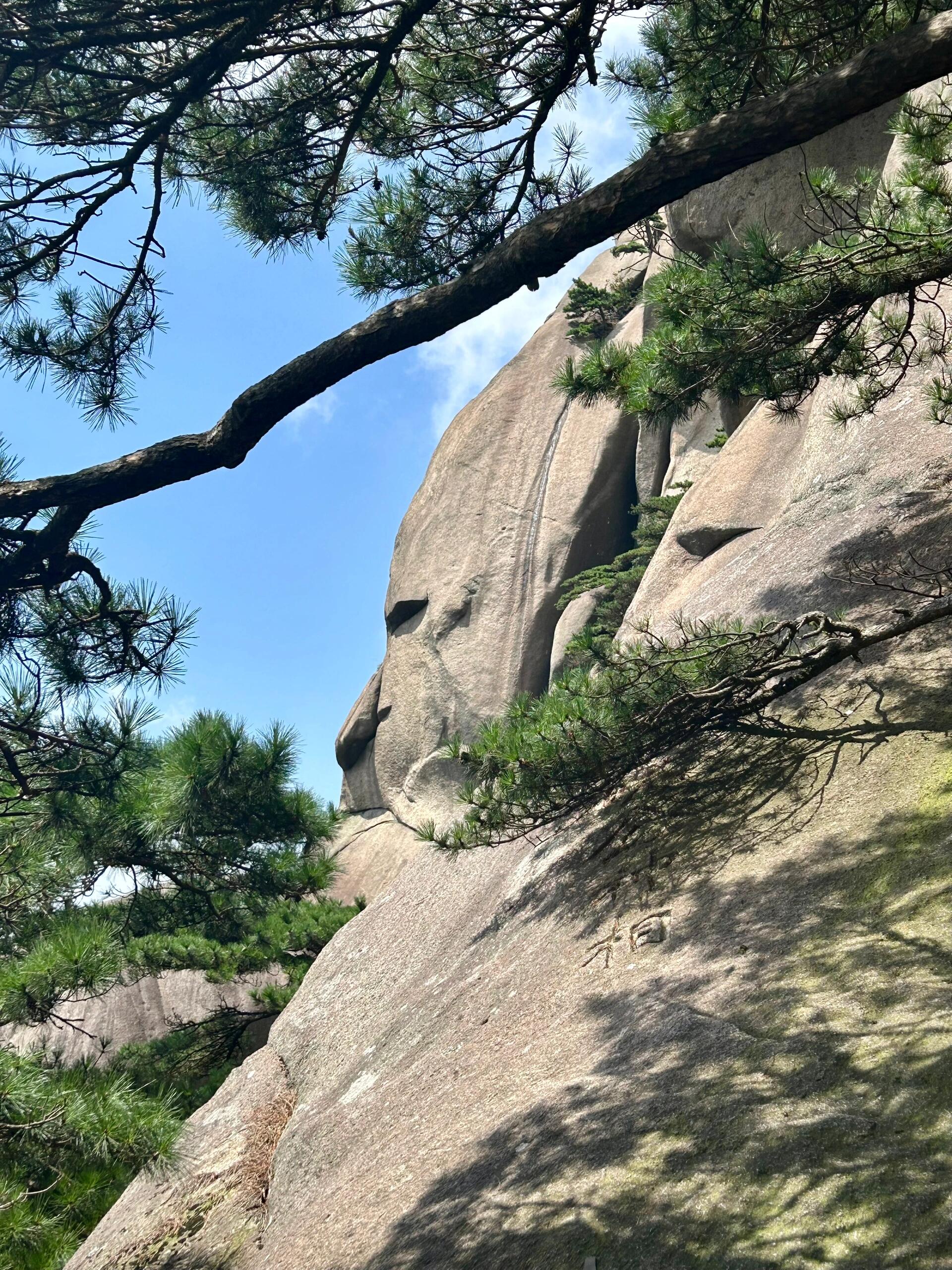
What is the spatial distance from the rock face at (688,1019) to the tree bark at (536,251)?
2.28 metres

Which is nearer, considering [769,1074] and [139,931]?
[769,1074]

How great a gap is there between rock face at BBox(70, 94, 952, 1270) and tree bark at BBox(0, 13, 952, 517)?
228 cm

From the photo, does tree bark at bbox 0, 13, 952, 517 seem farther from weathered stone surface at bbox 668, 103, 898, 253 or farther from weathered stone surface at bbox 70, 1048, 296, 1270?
weathered stone surface at bbox 668, 103, 898, 253

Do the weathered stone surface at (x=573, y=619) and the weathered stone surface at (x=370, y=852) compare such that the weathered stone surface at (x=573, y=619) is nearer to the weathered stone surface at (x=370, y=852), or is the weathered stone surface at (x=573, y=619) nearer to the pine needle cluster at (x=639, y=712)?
the weathered stone surface at (x=370, y=852)

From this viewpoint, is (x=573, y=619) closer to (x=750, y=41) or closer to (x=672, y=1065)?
(x=750, y=41)

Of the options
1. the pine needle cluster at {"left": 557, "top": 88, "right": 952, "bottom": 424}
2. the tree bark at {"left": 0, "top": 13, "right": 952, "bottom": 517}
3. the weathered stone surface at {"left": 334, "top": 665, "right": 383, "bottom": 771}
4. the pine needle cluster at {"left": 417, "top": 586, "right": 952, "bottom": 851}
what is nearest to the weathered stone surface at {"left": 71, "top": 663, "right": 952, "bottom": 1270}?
the pine needle cluster at {"left": 417, "top": 586, "right": 952, "bottom": 851}

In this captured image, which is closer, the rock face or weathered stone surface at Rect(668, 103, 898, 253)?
the rock face

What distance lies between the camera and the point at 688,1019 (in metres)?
3.46

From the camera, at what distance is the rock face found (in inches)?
103

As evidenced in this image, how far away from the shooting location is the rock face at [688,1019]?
2.61m

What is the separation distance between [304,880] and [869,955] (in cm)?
671

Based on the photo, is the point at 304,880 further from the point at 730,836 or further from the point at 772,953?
the point at 772,953

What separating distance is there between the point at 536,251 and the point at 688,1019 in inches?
100

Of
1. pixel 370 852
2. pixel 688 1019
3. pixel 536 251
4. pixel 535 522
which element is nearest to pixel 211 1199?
pixel 688 1019
